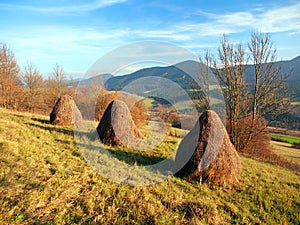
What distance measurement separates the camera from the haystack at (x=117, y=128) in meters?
9.84

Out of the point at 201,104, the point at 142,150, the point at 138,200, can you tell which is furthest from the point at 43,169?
the point at 201,104

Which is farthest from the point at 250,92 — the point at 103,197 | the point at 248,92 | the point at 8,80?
the point at 8,80

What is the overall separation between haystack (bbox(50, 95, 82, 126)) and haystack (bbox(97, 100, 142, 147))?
4289 mm

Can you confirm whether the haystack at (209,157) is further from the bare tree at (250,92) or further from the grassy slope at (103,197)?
the bare tree at (250,92)

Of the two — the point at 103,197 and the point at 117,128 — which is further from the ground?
the point at 117,128

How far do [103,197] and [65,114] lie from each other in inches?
379

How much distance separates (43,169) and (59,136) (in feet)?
14.2

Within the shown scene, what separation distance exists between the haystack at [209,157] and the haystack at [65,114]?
8.36 m

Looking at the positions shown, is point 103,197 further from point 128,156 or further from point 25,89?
point 25,89

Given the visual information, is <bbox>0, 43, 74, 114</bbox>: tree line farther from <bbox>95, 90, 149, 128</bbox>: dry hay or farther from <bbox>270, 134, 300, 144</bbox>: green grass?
<bbox>270, 134, 300, 144</bbox>: green grass

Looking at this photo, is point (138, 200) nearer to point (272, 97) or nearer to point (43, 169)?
point (43, 169)

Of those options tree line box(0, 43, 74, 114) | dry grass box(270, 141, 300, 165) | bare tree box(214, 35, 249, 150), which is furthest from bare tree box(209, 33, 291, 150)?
tree line box(0, 43, 74, 114)

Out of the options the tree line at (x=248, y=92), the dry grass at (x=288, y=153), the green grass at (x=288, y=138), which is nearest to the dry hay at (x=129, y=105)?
the tree line at (x=248, y=92)

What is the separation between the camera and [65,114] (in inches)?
536
